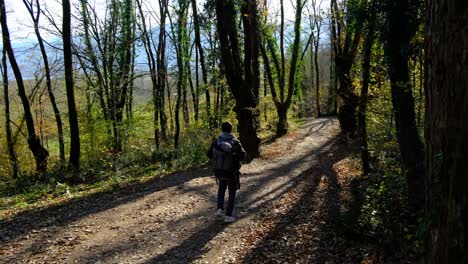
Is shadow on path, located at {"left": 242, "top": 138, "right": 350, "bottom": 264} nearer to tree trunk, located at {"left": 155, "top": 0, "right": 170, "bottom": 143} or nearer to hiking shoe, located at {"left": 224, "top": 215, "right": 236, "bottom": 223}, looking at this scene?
hiking shoe, located at {"left": 224, "top": 215, "right": 236, "bottom": 223}

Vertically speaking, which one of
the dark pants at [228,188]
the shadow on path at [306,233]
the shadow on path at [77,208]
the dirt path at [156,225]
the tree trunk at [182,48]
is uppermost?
the tree trunk at [182,48]

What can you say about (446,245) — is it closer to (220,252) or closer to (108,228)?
(220,252)

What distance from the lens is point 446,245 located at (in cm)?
276

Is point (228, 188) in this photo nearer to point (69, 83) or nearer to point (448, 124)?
point (448, 124)

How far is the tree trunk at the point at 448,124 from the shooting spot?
2.53 meters

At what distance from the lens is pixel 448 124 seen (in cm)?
266

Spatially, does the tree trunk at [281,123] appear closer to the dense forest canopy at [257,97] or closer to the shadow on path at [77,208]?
the dense forest canopy at [257,97]

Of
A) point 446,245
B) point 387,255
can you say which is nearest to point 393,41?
point 387,255

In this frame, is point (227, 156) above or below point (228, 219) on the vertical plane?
above

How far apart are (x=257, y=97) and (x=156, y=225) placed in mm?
13488

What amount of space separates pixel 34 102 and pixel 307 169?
21901 millimetres

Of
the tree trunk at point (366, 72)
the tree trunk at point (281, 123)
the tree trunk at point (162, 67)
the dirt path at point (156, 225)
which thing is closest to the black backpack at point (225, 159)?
the dirt path at point (156, 225)

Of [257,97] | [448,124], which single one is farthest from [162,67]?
[448,124]

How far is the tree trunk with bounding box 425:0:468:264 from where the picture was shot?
253cm
